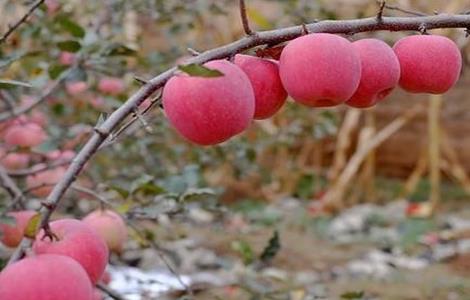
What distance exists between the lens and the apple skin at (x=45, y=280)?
1.75ft

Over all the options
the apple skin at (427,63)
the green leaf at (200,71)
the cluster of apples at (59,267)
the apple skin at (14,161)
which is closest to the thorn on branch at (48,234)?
the cluster of apples at (59,267)

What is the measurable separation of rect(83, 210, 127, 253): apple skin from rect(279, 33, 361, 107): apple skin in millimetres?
349

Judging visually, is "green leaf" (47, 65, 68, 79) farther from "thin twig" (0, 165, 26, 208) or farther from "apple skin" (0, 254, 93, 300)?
"apple skin" (0, 254, 93, 300)

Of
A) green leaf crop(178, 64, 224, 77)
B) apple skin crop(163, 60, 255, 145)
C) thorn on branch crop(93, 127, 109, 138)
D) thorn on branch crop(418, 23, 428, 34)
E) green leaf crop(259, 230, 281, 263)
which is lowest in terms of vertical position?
green leaf crop(259, 230, 281, 263)

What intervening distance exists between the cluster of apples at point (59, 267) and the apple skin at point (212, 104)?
0.10 m

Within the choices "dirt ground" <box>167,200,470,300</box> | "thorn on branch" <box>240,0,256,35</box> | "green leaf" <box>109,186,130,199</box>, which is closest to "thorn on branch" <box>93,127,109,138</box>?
"thorn on branch" <box>240,0,256,35</box>

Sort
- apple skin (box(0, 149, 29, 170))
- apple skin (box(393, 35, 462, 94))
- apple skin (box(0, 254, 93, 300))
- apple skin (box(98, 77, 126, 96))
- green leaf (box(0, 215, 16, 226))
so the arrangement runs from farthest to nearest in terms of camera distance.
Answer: apple skin (box(98, 77, 126, 96)), apple skin (box(0, 149, 29, 170)), green leaf (box(0, 215, 16, 226)), apple skin (box(393, 35, 462, 94)), apple skin (box(0, 254, 93, 300))

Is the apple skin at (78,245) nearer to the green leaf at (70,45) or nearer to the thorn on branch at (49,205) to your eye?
the thorn on branch at (49,205)

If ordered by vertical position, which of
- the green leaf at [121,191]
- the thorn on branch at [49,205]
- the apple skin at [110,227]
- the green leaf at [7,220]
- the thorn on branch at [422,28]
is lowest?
the apple skin at [110,227]

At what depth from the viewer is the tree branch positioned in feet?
1.94

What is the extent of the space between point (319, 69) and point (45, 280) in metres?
0.20

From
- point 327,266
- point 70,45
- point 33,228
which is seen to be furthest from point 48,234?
point 327,266

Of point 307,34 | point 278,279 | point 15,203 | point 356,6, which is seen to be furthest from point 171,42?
point 356,6

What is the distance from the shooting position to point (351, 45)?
0.60 meters
